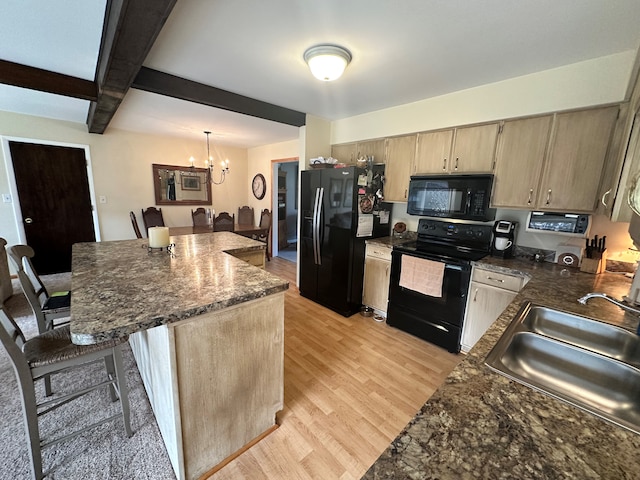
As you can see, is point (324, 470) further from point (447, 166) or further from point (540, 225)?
point (447, 166)

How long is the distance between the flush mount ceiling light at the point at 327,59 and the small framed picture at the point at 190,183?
162 inches

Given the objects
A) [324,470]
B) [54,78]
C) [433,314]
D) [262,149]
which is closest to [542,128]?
[433,314]

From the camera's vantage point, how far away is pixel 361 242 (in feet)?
9.95

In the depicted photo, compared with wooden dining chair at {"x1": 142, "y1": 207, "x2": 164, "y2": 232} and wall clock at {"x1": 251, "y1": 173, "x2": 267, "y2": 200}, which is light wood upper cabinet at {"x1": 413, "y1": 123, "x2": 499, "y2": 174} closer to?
wall clock at {"x1": 251, "y1": 173, "x2": 267, "y2": 200}

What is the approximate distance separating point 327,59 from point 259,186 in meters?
4.10

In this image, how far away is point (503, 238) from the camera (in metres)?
2.38

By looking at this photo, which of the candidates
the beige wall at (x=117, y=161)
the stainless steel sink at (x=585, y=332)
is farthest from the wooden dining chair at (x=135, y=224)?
the stainless steel sink at (x=585, y=332)

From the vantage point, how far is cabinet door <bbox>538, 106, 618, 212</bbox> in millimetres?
1881

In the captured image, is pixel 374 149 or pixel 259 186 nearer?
pixel 374 149

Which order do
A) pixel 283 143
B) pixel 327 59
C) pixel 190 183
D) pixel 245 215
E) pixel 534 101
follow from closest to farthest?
pixel 327 59, pixel 534 101, pixel 283 143, pixel 190 183, pixel 245 215

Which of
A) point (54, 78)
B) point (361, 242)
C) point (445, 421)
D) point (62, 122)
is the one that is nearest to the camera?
point (445, 421)

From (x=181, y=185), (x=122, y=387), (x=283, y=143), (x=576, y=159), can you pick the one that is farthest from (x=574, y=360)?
(x=181, y=185)

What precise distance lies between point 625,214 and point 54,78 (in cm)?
428

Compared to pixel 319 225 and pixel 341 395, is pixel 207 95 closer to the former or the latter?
pixel 319 225
